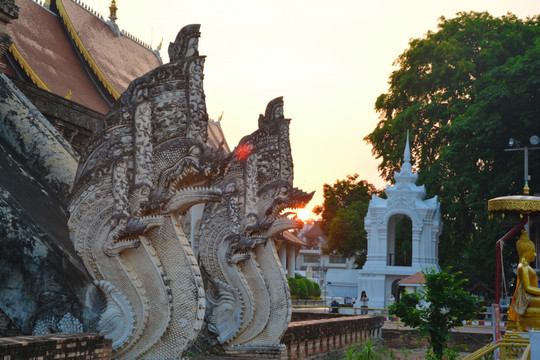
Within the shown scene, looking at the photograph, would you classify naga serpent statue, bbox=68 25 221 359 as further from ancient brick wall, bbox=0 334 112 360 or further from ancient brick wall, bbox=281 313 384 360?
ancient brick wall, bbox=281 313 384 360

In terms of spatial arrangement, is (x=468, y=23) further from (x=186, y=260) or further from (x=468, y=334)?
(x=186, y=260)

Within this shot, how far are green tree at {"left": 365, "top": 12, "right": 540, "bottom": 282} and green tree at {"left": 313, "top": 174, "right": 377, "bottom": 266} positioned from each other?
7489mm

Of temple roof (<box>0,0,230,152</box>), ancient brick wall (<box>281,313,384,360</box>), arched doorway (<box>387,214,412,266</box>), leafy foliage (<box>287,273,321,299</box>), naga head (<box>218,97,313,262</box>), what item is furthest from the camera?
leafy foliage (<box>287,273,321,299</box>)

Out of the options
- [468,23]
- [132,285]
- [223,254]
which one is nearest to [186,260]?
[132,285]

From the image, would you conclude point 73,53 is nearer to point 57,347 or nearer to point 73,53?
point 73,53

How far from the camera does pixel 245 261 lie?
426 inches

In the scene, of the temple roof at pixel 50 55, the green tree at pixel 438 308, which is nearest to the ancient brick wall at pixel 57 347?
the green tree at pixel 438 308

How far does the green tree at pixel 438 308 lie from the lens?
1053 centimetres

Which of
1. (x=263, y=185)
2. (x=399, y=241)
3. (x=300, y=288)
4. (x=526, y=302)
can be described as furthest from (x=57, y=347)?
(x=300, y=288)

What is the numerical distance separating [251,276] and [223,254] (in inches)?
22.3

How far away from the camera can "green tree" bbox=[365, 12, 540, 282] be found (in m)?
25.7

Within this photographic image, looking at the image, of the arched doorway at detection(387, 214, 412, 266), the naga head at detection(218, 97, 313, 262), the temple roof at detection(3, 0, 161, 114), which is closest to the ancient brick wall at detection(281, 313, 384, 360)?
the naga head at detection(218, 97, 313, 262)

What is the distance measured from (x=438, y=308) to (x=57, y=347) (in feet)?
19.8

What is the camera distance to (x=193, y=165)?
307 inches
